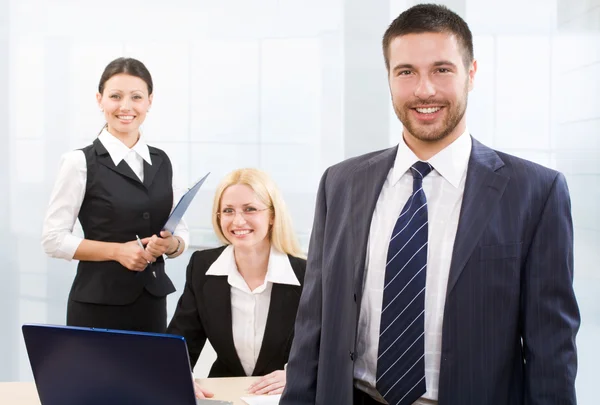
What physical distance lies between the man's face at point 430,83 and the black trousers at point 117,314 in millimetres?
1773

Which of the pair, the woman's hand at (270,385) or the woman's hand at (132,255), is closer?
the woman's hand at (270,385)

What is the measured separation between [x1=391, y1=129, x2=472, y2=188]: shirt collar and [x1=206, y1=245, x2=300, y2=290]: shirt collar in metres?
1.07

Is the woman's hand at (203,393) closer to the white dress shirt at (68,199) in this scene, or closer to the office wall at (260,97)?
the white dress shirt at (68,199)

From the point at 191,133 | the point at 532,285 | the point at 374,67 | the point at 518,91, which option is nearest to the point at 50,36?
the point at 191,133

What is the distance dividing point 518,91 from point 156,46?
1.85 metres

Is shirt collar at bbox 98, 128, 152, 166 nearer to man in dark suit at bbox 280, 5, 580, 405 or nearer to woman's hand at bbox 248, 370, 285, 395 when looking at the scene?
woman's hand at bbox 248, 370, 285, 395

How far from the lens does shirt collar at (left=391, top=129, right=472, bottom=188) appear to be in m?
1.64

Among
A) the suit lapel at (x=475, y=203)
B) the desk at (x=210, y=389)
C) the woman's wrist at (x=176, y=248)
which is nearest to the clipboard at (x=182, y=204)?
the woman's wrist at (x=176, y=248)

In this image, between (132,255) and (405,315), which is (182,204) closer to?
(132,255)

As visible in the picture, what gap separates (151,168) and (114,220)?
10.8 inches

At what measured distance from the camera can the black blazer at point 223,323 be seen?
261 cm

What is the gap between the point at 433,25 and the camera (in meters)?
1.61

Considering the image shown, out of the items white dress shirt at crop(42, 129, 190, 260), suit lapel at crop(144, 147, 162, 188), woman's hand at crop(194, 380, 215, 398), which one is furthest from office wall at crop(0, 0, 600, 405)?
woman's hand at crop(194, 380, 215, 398)

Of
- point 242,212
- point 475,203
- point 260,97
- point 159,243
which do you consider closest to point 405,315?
point 475,203
